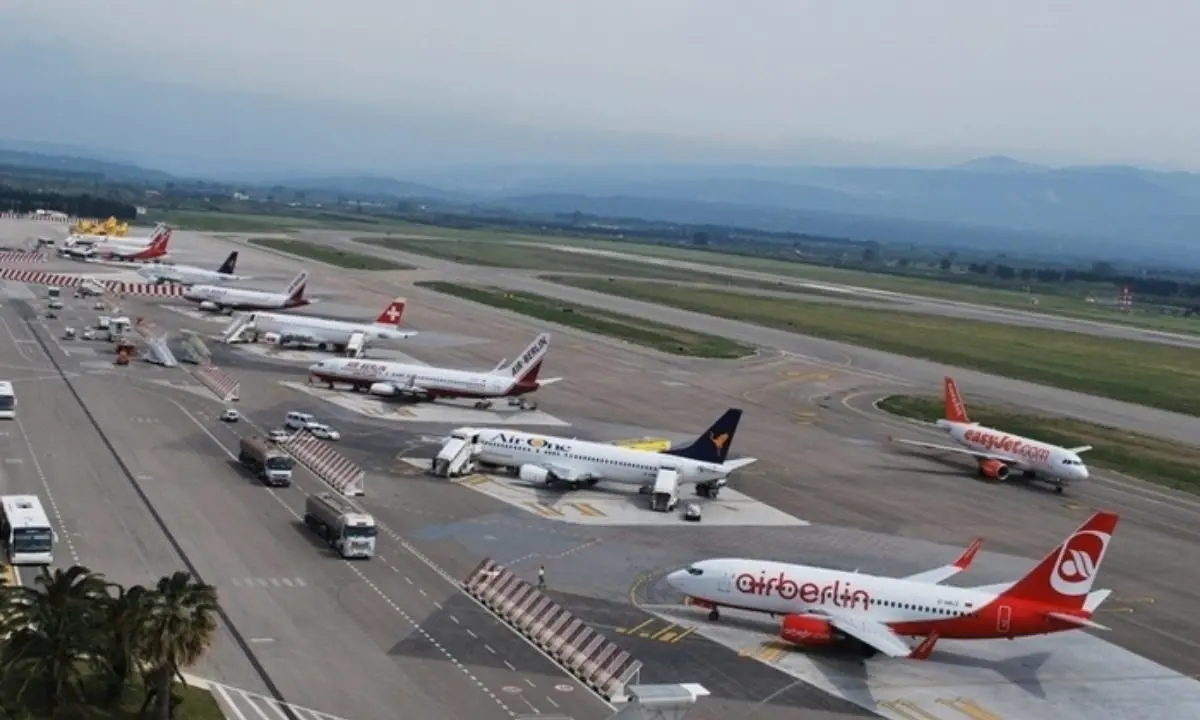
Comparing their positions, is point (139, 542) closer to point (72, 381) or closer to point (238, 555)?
point (238, 555)

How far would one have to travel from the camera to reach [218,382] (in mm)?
116062

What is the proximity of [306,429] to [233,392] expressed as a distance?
17468 millimetres

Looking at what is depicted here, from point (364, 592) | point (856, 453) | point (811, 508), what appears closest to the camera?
point (364, 592)

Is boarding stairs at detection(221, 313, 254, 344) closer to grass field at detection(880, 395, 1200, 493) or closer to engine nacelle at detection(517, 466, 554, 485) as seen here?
engine nacelle at detection(517, 466, 554, 485)

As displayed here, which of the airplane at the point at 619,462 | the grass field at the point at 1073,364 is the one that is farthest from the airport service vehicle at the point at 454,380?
the grass field at the point at 1073,364

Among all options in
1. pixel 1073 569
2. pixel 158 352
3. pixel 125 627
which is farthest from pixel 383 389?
pixel 125 627

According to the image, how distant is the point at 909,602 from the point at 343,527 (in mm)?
28713

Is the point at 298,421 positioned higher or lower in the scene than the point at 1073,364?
lower

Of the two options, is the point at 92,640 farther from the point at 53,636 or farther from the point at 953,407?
the point at 953,407

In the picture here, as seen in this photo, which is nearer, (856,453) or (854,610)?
(854,610)

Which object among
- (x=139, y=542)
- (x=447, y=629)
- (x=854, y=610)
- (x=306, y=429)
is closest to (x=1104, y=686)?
(x=854, y=610)

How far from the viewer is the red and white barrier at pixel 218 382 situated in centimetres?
11081

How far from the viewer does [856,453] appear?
106812 mm

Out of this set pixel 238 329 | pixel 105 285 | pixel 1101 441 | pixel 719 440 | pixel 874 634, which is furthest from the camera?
pixel 105 285
